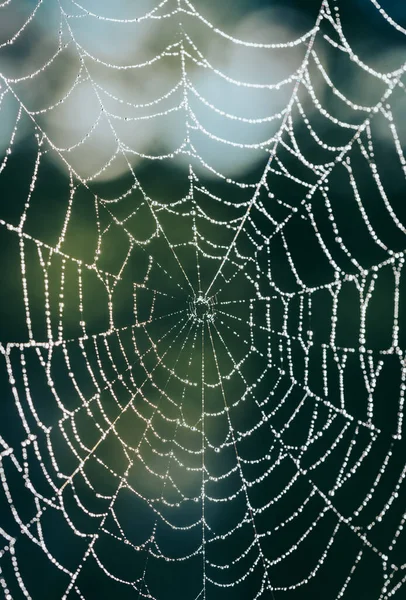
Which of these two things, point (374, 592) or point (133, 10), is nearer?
point (133, 10)

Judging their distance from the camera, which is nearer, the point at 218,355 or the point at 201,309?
the point at 201,309

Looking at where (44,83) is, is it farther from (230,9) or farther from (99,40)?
(230,9)

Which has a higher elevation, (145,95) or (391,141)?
(145,95)

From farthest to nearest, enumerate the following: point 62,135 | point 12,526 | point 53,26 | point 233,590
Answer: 1. point 233,590
2. point 12,526
3. point 62,135
4. point 53,26

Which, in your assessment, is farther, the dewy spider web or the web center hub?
the dewy spider web

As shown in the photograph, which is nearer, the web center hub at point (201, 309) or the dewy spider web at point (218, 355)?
the web center hub at point (201, 309)

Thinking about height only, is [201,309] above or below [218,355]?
above

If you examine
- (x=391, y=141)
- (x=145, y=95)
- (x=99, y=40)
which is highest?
(x=145, y=95)

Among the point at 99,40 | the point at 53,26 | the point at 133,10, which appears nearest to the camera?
the point at 53,26

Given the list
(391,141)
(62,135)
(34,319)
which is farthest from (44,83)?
(391,141)
